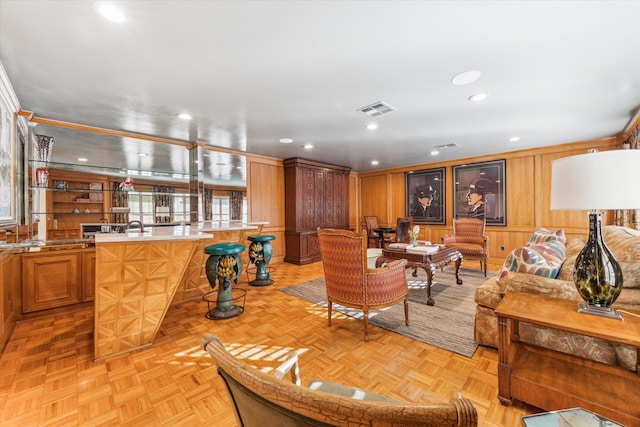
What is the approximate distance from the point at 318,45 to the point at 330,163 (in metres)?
4.34

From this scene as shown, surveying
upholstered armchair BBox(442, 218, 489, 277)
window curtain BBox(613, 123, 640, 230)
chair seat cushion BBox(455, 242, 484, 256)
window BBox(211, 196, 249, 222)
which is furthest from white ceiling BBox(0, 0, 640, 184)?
chair seat cushion BBox(455, 242, 484, 256)

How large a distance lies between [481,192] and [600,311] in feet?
15.4

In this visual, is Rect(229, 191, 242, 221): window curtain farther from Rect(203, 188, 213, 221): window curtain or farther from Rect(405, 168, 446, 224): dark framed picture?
Rect(405, 168, 446, 224): dark framed picture

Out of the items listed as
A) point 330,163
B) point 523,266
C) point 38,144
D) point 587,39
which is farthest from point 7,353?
point 330,163

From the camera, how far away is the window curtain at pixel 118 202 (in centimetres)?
348

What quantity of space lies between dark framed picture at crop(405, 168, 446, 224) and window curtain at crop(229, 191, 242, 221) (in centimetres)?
423

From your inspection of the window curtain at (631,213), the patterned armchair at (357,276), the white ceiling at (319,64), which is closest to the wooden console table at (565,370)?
the patterned armchair at (357,276)

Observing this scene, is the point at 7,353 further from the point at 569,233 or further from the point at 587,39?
the point at 569,233

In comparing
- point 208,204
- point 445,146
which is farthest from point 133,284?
point 445,146

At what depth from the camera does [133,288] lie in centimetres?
203

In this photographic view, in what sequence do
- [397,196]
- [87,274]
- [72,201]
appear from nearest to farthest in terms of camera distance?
[87,274], [72,201], [397,196]

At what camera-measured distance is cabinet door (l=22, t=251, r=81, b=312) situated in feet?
8.80

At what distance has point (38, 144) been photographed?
2.89 m

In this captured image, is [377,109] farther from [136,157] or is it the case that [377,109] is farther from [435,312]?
[136,157]
